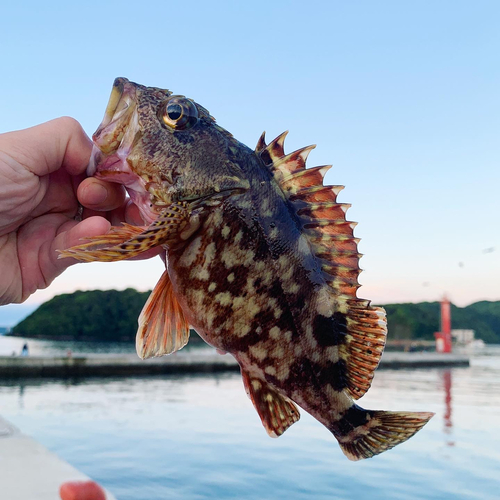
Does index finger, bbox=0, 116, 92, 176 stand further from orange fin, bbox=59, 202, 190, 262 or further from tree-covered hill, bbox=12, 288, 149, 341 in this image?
tree-covered hill, bbox=12, 288, 149, 341

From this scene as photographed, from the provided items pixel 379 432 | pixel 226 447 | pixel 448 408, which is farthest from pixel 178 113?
pixel 448 408

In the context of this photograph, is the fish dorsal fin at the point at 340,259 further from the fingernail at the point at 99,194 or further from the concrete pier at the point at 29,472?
the concrete pier at the point at 29,472

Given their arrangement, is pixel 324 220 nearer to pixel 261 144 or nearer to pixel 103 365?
pixel 261 144

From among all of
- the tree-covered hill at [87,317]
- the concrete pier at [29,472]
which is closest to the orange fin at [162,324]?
the concrete pier at [29,472]

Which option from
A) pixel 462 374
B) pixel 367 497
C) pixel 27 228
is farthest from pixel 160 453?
pixel 462 374

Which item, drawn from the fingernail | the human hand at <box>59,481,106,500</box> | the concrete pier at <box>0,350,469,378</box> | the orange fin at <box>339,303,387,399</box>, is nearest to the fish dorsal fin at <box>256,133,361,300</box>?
the orange fin at <box>339,303,387,399</box>

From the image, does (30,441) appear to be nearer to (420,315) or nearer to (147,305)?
(147,305)
